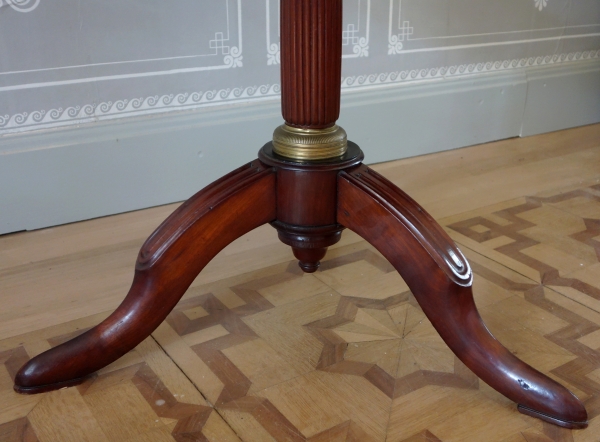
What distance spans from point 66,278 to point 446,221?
705 mm

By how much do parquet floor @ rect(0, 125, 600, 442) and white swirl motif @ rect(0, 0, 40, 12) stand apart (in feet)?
1.27

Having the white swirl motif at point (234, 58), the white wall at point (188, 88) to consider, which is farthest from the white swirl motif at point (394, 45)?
the white swirl motif at point (234, 58)

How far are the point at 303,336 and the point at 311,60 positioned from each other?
0.37 meters

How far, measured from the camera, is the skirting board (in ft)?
3.96

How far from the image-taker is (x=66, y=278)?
3.53 ft

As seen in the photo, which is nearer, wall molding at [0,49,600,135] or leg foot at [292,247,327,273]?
leg foot at [292,247,327,273]

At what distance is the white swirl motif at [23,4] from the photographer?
1.11 metres

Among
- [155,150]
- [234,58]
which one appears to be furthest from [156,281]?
[234,58]

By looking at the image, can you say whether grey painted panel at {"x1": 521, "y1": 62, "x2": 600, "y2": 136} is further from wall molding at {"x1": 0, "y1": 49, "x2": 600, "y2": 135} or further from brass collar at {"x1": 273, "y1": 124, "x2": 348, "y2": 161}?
brass collar at {"x1": 273, "y1": 124, "x2": 348, "y2": 161}

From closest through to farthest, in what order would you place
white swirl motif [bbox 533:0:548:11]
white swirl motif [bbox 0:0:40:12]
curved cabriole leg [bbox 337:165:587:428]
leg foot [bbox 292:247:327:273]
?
curved cabriole leg [bbox 337:165:587:428]
leg foot [bbox 292:247:327:273]
white swirl motif [bbox 0:0:40:12]
white swirl motif [bbox 533:0:548:11]

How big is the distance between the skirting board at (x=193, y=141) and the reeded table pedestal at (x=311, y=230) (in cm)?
50

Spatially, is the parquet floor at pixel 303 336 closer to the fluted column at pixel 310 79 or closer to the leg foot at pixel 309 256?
the leg foot at pixel 309 256

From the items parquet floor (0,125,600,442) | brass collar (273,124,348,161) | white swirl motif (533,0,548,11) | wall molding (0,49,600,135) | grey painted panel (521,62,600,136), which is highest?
white swirl motif (533,0,548,11)

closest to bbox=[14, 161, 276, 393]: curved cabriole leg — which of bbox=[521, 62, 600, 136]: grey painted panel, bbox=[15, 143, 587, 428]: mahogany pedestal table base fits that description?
bbox=[15, 143, 587, 428]: mahogany pedestal table base
